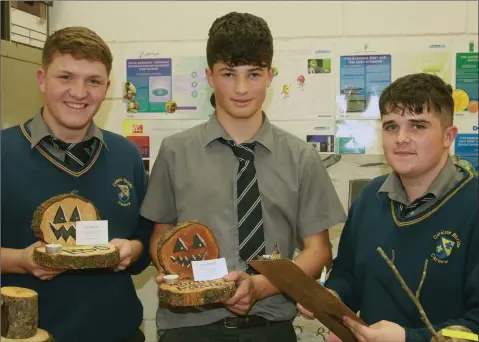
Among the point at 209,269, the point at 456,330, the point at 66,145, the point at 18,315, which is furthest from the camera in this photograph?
the point at 66,145

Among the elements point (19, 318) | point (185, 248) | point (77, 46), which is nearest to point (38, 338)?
point (19, 318)

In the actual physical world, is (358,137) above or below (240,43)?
below

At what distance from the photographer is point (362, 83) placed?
2.99 m

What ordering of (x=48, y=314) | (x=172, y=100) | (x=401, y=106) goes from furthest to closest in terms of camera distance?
(x=172, y=100)
(x=48, y=314)
(x=401, y=106)

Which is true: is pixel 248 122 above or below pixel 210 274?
above

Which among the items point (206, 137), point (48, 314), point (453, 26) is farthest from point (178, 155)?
point (453, 26)

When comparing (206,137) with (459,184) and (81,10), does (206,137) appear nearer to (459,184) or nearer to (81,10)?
(459,184)

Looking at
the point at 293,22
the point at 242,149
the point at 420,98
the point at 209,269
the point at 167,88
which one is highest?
→ the point at 293,22

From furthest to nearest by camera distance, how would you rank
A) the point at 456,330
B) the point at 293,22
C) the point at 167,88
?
the point at 167,88 < the point at 293,22 < the point at 456,330

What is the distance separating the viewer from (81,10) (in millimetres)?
3236

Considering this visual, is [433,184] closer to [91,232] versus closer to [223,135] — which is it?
[223,135]

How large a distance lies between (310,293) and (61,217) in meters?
0.94

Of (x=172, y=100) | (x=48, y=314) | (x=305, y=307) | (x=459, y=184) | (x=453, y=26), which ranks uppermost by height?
(x=453, y=26)

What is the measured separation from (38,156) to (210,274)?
781 millimetres
